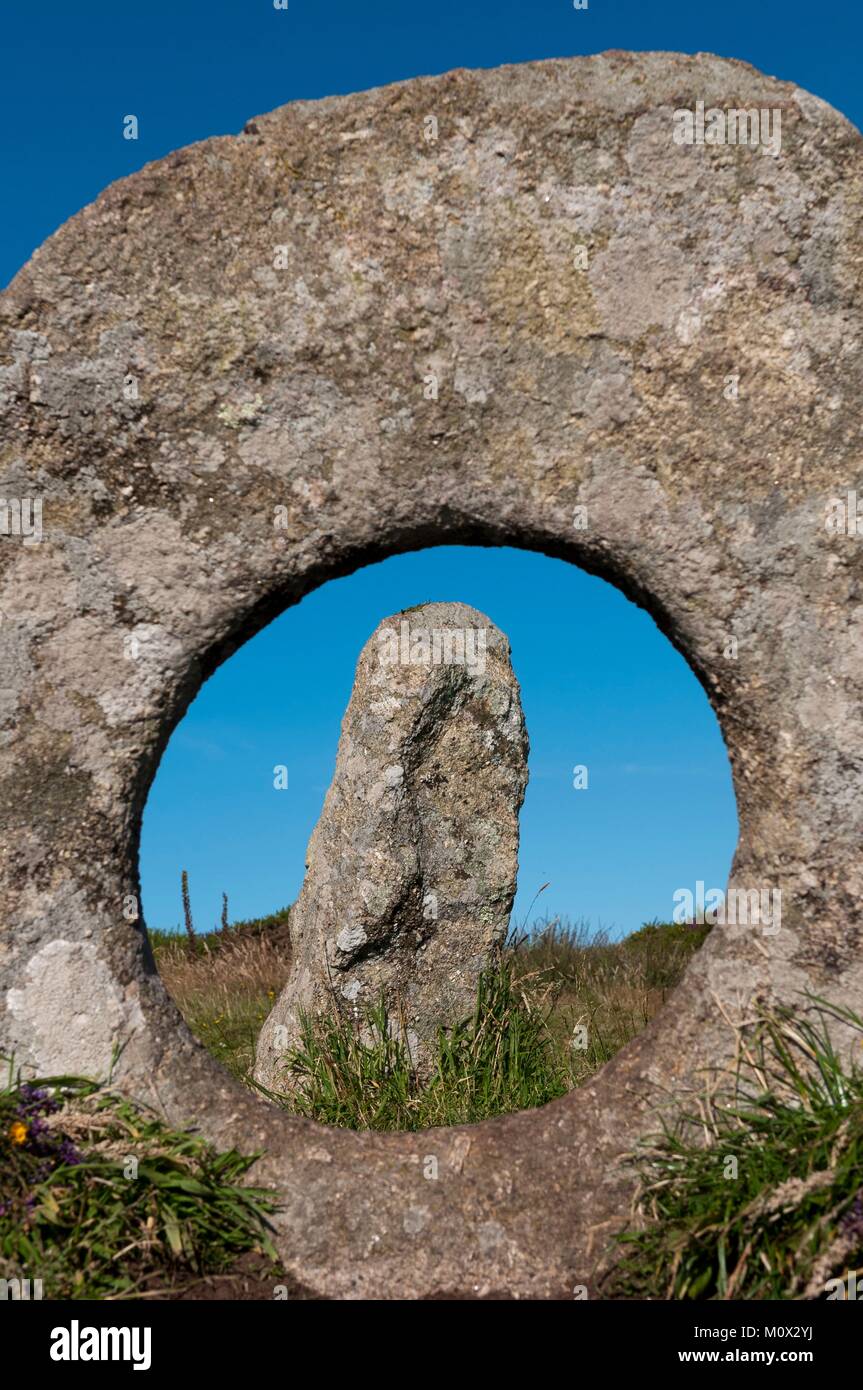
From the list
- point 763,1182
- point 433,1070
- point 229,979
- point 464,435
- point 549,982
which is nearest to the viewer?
point 763,1182

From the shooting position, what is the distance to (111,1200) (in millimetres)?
3463

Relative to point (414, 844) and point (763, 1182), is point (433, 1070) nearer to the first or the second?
point (414, 844)

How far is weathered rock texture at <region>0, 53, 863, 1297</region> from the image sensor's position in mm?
3727

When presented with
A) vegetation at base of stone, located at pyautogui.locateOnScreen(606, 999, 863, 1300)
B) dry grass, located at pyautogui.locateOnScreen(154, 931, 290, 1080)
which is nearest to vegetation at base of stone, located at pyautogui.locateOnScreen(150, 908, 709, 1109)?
dry grass, located at pyautogui.locateOnScreen(154, 931, 290, 1080)

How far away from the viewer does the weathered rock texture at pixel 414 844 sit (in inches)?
261

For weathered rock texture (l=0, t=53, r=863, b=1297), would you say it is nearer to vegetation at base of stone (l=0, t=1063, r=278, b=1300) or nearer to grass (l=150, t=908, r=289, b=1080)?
vegetation at base of stone (l=0, t=1063, r=278, b=1300)

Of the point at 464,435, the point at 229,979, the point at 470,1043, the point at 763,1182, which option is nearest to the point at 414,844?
the point at 470,1043

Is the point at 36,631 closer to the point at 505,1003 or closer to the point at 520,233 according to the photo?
the point at 520,233

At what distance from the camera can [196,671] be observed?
154 inches

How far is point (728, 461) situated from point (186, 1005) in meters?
7.99

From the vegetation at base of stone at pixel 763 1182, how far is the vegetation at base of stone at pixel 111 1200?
3.69 feet

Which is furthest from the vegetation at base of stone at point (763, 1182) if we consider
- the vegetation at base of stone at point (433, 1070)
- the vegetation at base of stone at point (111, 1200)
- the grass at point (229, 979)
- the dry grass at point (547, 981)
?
the grass at point (229, 979)

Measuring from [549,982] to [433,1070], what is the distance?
2756mm

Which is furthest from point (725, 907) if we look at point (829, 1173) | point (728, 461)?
point (728, 461)
